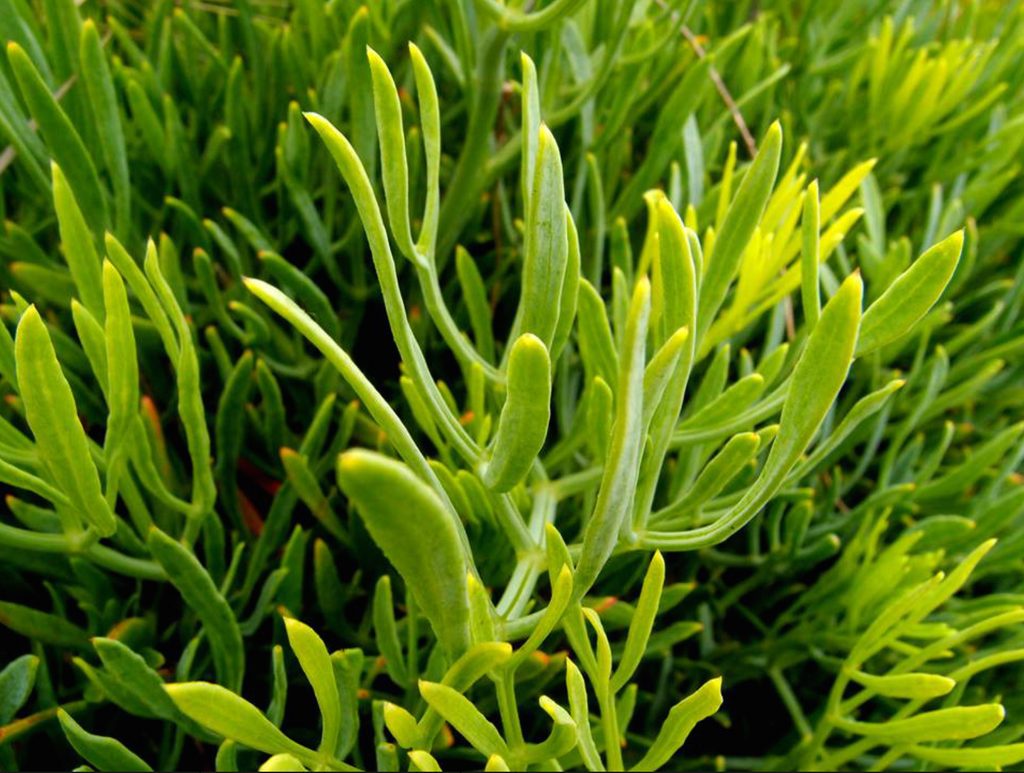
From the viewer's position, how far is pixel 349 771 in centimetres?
32

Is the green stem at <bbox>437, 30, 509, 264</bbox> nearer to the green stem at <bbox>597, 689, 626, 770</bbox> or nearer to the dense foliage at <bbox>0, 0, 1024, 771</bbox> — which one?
the dense foliage at <bbox>0, 0, 1024, 771</bbox>

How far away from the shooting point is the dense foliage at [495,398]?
29cm

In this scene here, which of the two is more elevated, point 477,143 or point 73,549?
point 477,143

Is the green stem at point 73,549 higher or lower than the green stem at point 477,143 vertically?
lower

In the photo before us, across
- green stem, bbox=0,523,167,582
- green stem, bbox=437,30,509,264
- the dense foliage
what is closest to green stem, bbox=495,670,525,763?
the dense foliage

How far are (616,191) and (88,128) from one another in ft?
1.06

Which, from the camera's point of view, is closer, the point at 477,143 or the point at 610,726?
the point at 610,726

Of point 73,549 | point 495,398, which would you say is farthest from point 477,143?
point 73,549

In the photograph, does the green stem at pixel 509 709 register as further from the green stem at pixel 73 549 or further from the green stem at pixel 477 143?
the green stem at pixel 477 143

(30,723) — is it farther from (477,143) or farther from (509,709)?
(477,143)

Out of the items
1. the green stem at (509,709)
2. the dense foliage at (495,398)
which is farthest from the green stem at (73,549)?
the green stem at (509,709)

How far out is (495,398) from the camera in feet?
1.29

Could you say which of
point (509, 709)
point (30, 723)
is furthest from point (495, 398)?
point (30, 723)

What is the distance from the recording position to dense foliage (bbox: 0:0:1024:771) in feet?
0.95
